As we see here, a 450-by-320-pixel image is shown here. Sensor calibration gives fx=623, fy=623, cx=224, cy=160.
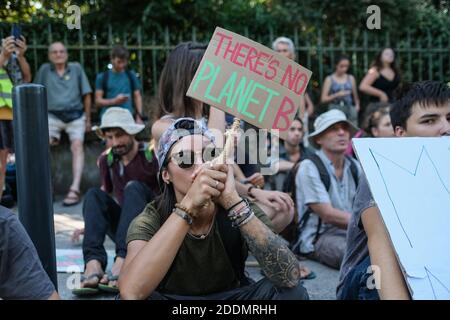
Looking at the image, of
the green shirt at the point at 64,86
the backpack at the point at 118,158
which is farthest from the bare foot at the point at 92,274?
the green shirt at the point at 64,86

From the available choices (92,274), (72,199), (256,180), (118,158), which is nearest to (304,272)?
(256,180)

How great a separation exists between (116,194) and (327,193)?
1481 mm

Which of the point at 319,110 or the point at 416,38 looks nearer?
the point at 319,110

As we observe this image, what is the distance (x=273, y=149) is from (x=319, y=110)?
2.68m

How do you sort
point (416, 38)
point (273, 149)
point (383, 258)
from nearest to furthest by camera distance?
point (383, 258)
point (273, 149)
point (416, 38)

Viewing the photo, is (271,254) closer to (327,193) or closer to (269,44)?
(327,193)

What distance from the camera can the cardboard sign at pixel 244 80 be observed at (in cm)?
224

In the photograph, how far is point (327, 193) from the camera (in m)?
4.40

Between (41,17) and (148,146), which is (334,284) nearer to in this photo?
(148,146)

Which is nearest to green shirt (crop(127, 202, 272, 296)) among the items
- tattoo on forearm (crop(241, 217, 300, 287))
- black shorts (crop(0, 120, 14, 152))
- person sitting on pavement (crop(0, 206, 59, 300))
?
tattoo on forearm (crop(241, 217, 300, 287))

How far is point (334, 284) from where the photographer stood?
399 centimetres

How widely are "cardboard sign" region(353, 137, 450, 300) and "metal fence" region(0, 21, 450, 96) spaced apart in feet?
19.0

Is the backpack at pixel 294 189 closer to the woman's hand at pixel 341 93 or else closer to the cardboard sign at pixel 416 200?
the cardboard sign at pixel 416 200

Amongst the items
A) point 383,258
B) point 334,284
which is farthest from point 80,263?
point 383,258
